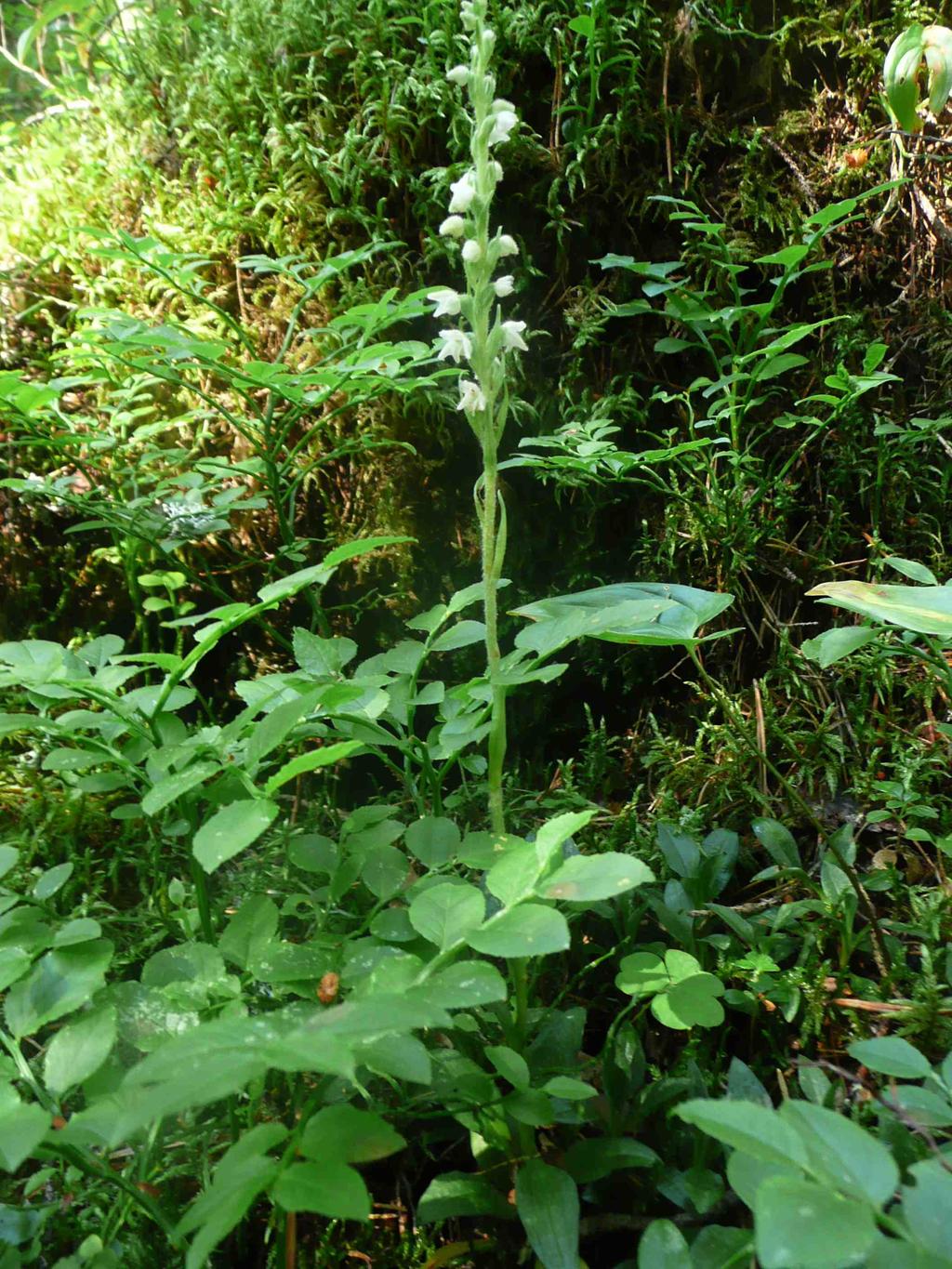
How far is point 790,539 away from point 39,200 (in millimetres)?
1950

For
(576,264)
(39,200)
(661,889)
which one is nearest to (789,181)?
(576,264)

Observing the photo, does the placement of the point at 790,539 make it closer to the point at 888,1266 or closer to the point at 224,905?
the point at 224,905

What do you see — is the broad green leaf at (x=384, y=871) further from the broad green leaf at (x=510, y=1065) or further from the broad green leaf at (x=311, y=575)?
the broad green leaf at (x=311, y=575)

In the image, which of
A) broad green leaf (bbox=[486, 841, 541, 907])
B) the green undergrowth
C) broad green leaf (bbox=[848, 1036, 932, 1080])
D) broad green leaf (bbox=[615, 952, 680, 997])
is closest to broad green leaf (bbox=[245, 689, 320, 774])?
the green undergrowth

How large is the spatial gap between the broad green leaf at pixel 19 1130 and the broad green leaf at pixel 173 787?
10.0 inches

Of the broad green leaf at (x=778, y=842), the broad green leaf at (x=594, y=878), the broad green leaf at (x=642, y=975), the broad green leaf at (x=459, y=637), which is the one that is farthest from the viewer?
the broad green leaf at (x=778, y=842)

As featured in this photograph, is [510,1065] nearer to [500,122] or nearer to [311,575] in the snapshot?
[311,575]

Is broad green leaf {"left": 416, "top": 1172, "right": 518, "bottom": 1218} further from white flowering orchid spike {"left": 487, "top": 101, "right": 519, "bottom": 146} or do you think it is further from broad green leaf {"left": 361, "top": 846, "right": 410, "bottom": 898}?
white flowering orchid spike {"left": 487, "top": 101, "right": 519, "bottom": 146}

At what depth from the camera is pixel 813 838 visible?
1356 mm

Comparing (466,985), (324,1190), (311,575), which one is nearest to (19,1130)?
(324,1190)

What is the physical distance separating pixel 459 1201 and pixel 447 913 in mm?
324

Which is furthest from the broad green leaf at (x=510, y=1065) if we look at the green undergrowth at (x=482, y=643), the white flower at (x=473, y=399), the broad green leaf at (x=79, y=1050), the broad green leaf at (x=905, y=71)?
the broad green leaf at (x=905, y=71)

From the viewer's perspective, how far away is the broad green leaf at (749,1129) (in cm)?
52

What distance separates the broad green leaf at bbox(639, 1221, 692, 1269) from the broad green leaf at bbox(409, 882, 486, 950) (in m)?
0.30
